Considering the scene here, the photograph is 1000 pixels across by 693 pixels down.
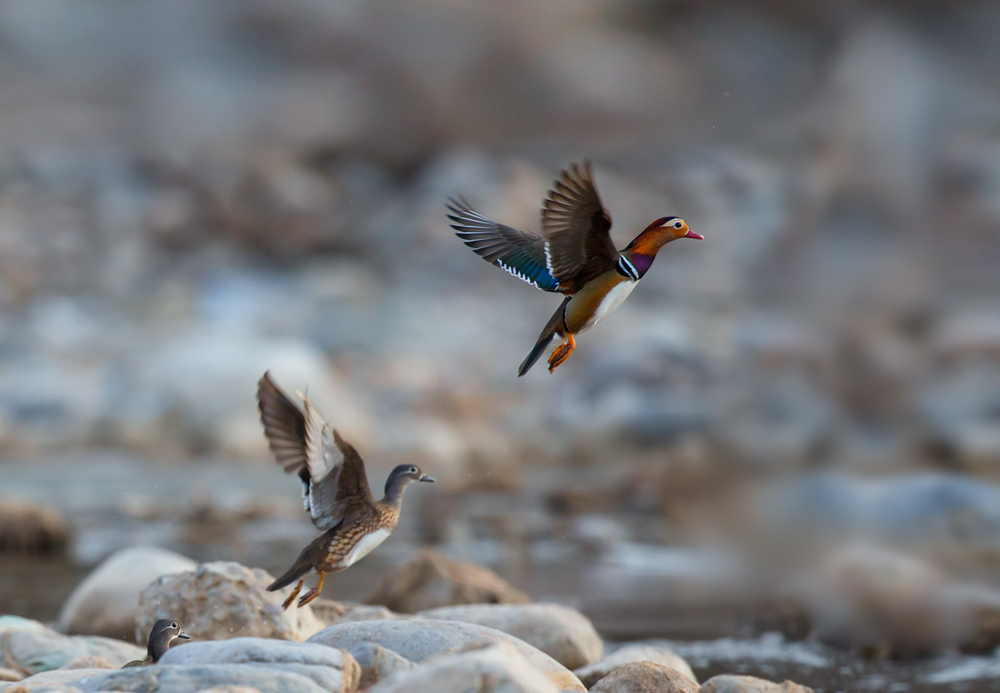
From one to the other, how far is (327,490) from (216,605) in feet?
7.82

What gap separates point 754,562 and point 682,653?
191 inches

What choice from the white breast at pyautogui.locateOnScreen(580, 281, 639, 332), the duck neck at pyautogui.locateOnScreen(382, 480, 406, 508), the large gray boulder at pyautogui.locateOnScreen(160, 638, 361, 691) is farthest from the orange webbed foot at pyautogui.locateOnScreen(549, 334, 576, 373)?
the large gray boulder at pyautogui.locateOnScreen(160, 638, 361, 691)

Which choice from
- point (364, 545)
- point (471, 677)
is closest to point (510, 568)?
point (364, 545)

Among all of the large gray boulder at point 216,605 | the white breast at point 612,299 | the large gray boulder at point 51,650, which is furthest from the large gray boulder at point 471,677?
the large gray boulder at point 51,650

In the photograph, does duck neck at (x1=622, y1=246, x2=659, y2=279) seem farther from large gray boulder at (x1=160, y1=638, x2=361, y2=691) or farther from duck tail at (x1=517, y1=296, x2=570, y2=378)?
large gray boulder at (x1=160, y1=638, x2=361, y2=691)

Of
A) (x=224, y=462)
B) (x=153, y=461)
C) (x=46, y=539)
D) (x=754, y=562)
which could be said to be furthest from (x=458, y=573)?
(x=153, y=461)

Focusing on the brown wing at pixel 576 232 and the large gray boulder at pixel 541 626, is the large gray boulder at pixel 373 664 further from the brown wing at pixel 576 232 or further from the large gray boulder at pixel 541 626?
the large gray boulder at pixel 541 626

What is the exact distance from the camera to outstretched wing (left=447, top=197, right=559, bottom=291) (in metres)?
4.73

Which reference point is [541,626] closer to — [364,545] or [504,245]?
[364,545]

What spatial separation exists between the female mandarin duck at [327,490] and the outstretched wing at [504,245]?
3.39ft

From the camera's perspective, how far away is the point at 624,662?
7.09 metres

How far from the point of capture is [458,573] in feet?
30.7

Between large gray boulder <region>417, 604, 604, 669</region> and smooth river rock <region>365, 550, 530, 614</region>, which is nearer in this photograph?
large gray boulder <region>417, 604, 604, 669</region>

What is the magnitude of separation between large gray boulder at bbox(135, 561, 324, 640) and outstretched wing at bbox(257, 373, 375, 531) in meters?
2.13
